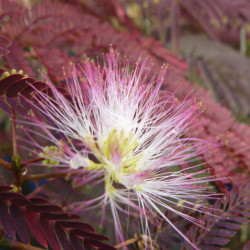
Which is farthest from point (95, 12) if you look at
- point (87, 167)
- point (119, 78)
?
point (87, 167)

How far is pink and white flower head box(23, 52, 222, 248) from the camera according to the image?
0.69 meters

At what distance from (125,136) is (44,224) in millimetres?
257

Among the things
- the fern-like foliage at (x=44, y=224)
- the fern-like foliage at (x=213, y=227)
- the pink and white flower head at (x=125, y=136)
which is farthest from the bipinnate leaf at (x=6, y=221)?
the fern-like foliage at (x=213, y=227)

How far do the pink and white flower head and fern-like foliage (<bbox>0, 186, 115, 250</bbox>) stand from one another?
6 centimetres

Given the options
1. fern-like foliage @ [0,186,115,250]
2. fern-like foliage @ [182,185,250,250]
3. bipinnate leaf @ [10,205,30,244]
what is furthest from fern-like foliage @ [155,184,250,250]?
bipinnate leaf @ [10,205,30,244]

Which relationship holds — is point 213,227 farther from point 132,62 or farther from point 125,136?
point 132,62

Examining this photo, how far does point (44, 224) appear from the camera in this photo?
0.67 meters

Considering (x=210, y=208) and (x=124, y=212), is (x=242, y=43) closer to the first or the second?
(x=210, y=208)

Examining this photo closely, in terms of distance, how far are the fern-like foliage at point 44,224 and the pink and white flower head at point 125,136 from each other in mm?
60

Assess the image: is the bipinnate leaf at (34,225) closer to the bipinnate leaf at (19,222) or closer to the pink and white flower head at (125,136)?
the bipinnate leaf at (19,222)

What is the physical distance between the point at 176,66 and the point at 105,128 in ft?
2.43

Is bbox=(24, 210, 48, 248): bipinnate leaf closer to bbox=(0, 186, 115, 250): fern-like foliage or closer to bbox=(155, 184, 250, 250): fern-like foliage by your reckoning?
bbox=(0, 186, 115, 250): fern-like foliage

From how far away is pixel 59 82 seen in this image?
37.1 inches

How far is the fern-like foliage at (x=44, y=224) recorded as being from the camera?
0.65 m
